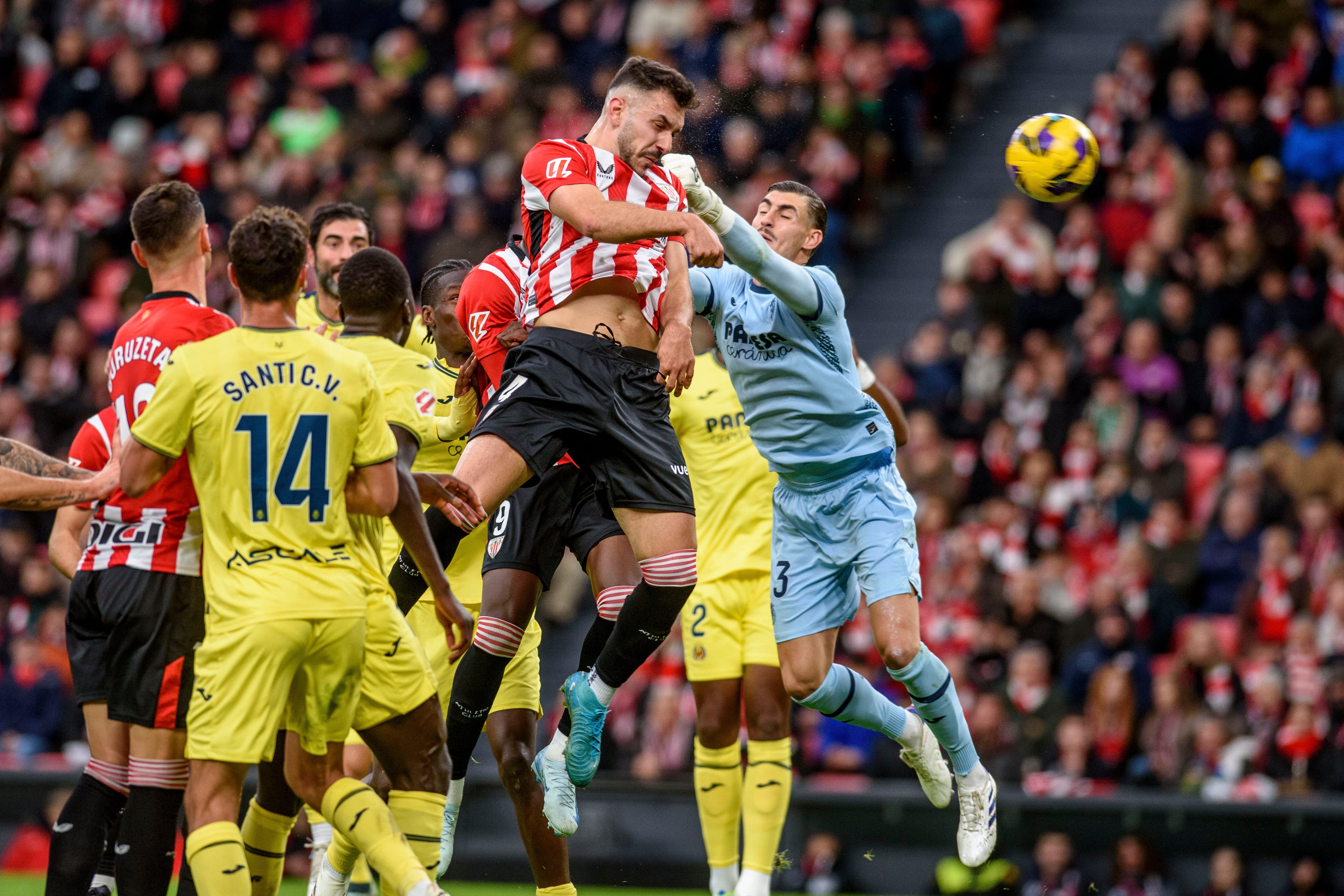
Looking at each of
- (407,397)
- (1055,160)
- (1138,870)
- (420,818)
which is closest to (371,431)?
(407,397)

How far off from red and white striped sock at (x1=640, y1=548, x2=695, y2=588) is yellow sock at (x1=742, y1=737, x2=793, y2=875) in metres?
2.19

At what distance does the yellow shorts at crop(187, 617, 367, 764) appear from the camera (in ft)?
18.9

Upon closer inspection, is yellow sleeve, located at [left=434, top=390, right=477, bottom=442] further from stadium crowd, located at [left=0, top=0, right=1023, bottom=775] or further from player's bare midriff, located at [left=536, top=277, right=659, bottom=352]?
stadium crowd, located at [left=0, top=0, right=1023, bottom=775]

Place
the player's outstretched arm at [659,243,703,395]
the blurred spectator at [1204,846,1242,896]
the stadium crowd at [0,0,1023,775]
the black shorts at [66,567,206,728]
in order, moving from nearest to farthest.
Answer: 1. the black shorts at [66,567,206,728]
2. the player's outstretched arm at [659,243,703,395]
3. the blurred spectator at [1204,846,1242,896]
4. the stadium crowd at [0,0,1023,775]

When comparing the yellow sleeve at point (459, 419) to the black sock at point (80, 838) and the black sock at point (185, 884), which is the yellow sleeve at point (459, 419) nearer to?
the black sock at point (185, 884)

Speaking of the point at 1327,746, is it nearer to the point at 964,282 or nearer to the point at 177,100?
the point at 964,282

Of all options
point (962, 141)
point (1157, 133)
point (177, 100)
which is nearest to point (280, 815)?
point (1157, 133)

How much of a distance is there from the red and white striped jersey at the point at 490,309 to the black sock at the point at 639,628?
4.15 ft

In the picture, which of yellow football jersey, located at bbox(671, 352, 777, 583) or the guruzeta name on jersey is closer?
the guruzeta name on jersey

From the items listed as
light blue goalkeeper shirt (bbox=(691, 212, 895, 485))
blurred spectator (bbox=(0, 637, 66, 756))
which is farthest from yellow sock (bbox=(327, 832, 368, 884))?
blurred spectator (bbox=(0, 637, 66, 756))

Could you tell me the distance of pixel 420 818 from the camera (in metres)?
6.79

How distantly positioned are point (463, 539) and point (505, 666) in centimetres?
91

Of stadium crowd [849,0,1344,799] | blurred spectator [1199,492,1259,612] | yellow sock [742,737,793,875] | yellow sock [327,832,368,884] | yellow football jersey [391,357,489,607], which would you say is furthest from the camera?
blurred spectator [1199,492,1259,612]

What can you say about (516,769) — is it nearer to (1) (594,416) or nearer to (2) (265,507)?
(1) (594,416)
